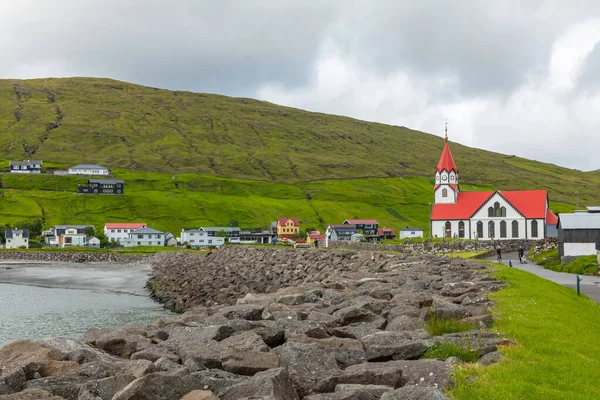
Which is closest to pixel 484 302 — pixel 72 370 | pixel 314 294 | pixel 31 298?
pixel 314 294

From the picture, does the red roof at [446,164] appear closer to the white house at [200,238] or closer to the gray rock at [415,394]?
the white house at [200,238]

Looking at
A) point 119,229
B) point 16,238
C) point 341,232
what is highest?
point 119,229

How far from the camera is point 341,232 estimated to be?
510 ft

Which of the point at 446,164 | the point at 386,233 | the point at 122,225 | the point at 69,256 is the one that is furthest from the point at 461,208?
the point at 122,225

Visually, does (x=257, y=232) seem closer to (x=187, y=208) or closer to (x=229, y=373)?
(x=187, y=208)

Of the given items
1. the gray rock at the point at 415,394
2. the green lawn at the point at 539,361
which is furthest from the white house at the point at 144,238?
the gray rock at the point at 415,394

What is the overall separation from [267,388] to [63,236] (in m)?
159

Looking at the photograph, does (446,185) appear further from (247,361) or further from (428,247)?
(247,361)

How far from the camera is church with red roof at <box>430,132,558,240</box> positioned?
116750 mm

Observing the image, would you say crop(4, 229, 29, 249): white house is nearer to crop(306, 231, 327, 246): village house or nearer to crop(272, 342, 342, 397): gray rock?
crop(306, 231, 327, 246): village house

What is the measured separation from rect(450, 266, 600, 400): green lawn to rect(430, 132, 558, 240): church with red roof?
101185 millimetres

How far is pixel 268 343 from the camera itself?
14500 millimetres

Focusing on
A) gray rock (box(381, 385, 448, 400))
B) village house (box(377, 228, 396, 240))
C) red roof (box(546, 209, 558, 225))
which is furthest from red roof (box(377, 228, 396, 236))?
gray rock (box(381, 385, 448, 400))

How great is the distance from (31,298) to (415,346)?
182 feet
